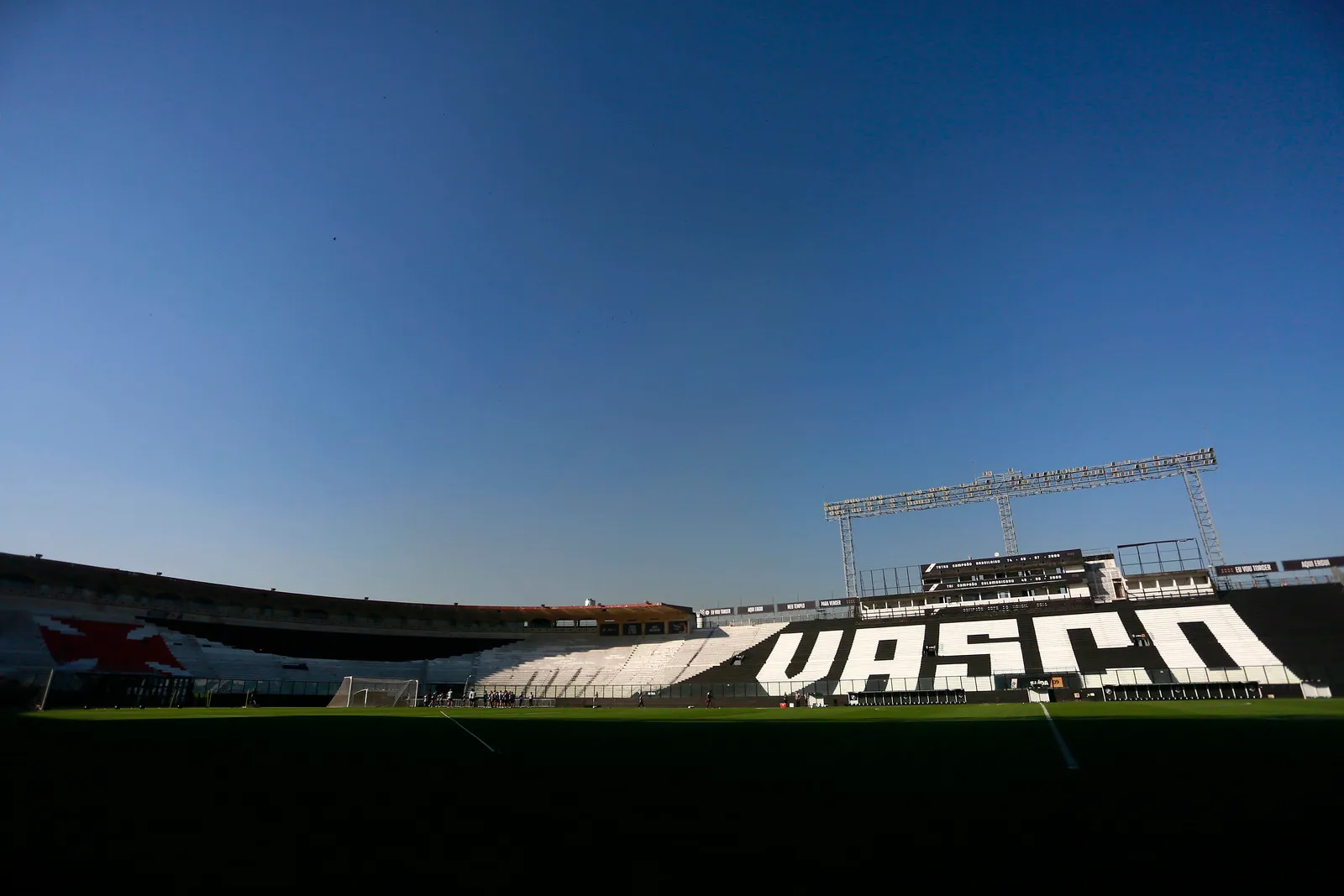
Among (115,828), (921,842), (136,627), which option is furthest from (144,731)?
(136,627)

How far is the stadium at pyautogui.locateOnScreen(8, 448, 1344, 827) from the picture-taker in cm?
686

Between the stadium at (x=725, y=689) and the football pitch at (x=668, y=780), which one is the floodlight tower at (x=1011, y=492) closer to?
the stadium at (x=725, y=689)

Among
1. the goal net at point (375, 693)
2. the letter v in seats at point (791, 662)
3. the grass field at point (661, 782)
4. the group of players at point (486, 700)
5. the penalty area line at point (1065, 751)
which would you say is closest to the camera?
the grass field at point (661, 782)

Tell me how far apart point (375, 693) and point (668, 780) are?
45560 millimetres

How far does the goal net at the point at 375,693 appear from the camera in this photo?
4297 cm

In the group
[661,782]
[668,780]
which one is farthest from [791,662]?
[661,782]

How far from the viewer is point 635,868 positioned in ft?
11.8

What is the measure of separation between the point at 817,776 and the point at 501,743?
7.54 m

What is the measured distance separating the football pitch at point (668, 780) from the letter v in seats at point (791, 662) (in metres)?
35.7

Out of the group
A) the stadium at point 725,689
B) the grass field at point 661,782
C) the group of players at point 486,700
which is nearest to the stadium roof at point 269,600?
the stadium at point 725,689

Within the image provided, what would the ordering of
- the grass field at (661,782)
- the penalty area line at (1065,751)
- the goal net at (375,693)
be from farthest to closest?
the goal net at (375,693) < the penalty area line at (1065,751) < the grass field at (661,782)

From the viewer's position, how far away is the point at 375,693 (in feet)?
149

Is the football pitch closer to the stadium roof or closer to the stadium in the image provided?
the stadium

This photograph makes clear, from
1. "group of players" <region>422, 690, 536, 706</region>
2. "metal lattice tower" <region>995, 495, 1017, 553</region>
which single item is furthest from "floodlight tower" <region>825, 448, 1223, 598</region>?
"group of players" <region>422, 690, 536, 706</region>
